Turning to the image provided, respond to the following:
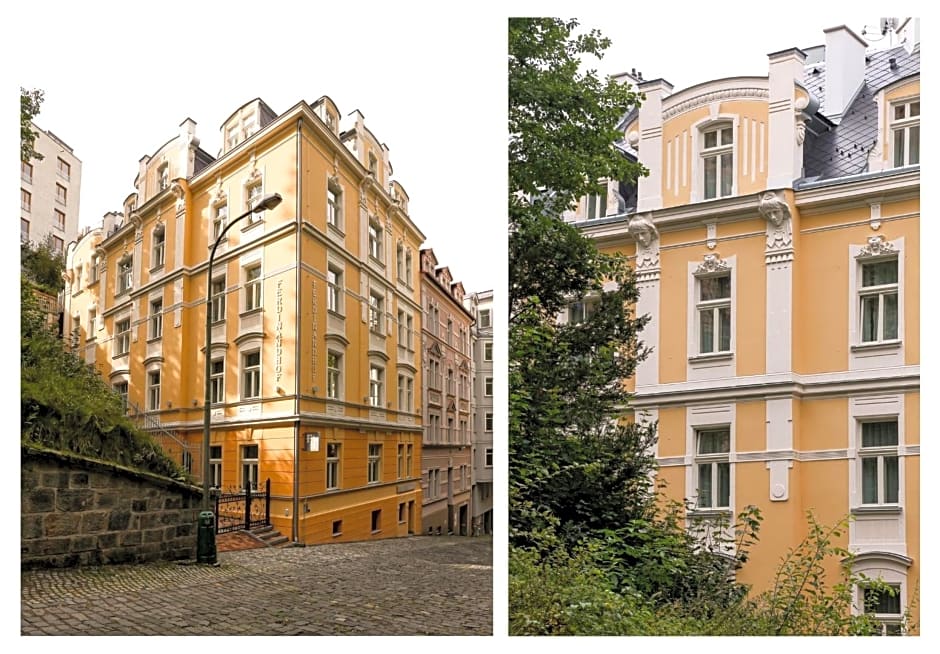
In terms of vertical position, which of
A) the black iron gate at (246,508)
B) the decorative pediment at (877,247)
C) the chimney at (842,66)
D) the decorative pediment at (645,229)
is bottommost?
the black iron gate at (246,508)

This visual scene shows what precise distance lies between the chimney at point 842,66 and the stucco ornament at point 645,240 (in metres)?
0.97

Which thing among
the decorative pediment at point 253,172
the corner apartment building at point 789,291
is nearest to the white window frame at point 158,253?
the decorative pediment at point 253,172

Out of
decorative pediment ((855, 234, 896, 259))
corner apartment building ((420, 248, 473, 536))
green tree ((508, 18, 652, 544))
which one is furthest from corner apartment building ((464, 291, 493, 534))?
decorative pediment ((855, 234, 896, 259))

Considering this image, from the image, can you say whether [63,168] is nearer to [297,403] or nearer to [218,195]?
[218,195]

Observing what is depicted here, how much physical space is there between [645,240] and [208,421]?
88.4 inches

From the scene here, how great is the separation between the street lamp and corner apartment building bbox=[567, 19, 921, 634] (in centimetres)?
159

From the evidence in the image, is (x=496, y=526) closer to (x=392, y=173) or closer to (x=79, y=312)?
(x=392, y=173)

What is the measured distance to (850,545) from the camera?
500 cm

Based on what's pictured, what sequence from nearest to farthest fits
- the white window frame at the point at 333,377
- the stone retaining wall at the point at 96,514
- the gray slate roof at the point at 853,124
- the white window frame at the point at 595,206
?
the stone retaining wall at the point at 96,514
the white window frame at the point at 333,377
the gray slate roof at the point at 853,124
the white window frame at the point at 595,206

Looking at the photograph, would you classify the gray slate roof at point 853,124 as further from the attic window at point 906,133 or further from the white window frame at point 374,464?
the white window frame at point 374,464

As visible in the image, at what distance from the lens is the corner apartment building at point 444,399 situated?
509 centimetres

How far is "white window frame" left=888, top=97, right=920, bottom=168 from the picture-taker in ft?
16.7

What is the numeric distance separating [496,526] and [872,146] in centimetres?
244

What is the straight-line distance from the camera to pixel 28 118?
521 centimetres
